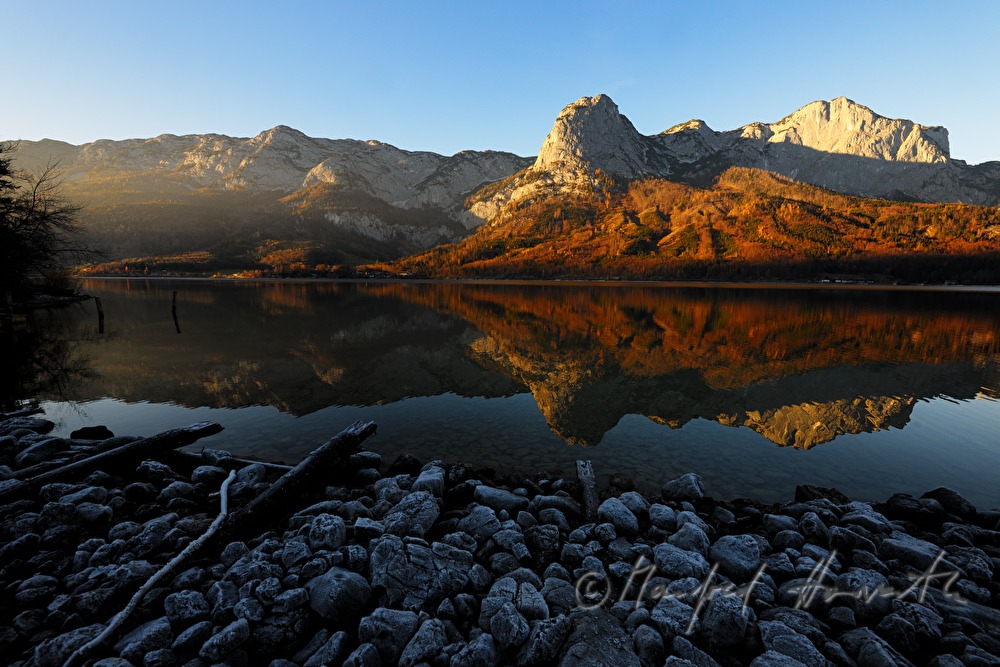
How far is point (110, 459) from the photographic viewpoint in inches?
509

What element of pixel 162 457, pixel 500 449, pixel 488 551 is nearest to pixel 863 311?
pixel 500 449

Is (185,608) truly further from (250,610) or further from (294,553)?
(294,553)

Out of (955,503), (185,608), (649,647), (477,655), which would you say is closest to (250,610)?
(185,608)

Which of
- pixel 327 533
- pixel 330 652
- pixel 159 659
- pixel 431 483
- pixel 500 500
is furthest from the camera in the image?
pixel 431 483

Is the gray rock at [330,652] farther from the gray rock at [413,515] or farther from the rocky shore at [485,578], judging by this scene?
the gray rock at [413,515]

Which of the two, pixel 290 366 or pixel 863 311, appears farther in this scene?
pixel 863 311

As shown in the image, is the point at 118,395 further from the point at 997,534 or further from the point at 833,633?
the point at 997,534

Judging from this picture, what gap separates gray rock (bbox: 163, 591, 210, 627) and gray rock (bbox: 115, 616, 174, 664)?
208 mm

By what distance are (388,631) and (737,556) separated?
8323mm

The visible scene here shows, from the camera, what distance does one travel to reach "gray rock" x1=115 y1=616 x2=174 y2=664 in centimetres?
654

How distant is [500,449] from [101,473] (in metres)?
13.9

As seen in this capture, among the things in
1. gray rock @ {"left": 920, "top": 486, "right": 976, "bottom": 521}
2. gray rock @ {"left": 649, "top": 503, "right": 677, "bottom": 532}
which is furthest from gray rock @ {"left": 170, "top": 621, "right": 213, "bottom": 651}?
gray rock @ {"left": 920, "top": 486, "right": 976, "bottom": 521}

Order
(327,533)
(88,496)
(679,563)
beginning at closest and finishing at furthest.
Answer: (679,563) → (327,533) → (88,496)

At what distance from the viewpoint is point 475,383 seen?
28.4 metres
